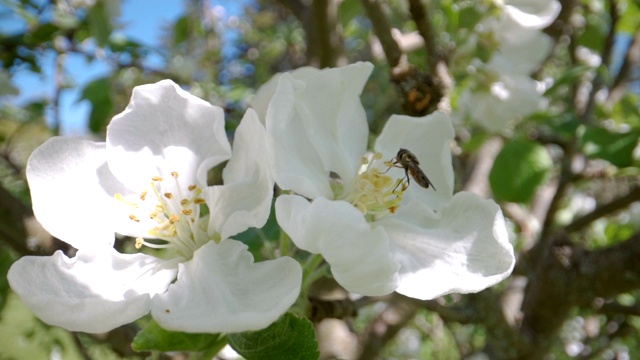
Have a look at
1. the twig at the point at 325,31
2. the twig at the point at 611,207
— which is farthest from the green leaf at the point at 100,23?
the twig at the point at 611,207

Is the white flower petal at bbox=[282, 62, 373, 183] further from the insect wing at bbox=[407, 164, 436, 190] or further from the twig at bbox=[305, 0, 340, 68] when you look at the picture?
the twig at bbox=[305, 0, 340, 68]

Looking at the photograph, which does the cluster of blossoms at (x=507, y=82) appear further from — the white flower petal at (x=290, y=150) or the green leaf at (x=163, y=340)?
the green leaf at (x=163, y=340)

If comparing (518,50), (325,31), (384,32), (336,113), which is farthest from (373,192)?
(518,50)

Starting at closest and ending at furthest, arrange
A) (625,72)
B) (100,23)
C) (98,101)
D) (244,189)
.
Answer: (244,189) < (98,101) < (100,23) < (625,72)

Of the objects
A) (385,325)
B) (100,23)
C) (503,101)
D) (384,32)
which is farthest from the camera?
(100,23)

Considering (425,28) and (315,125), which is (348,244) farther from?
(425,28)

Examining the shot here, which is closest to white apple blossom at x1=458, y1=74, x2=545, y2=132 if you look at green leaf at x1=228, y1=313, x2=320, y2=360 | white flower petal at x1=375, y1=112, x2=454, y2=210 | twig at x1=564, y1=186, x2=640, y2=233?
twig at x1=564, y1=186, x2=640, y2=233

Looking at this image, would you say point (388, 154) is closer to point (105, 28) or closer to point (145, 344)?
point (145, 344)
